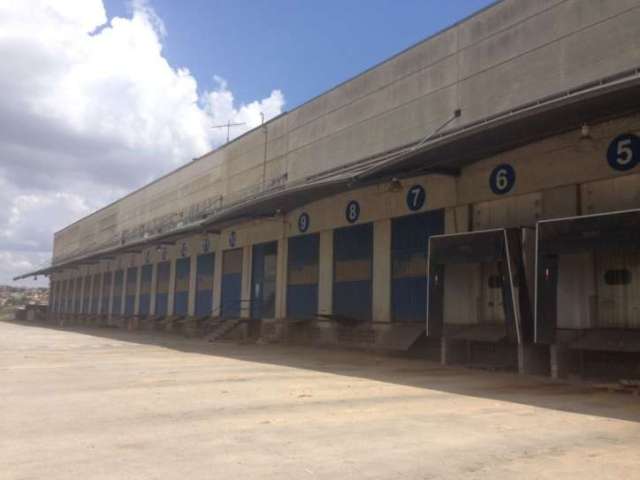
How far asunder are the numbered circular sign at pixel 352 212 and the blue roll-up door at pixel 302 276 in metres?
2.38

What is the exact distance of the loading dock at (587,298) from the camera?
1398 cm

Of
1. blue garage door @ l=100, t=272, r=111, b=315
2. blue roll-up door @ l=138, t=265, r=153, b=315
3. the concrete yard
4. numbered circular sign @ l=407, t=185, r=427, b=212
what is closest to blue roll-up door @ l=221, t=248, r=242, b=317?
blue roll-up door @ l=138, t=265, r=153, b=315

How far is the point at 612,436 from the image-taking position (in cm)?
795

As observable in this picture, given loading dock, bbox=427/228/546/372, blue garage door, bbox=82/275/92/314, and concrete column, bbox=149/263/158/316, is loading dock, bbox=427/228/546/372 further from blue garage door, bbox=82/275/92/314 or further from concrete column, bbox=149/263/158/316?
blue garage door, bbox=82/275/92/314

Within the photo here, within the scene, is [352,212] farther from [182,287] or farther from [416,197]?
[182,287]

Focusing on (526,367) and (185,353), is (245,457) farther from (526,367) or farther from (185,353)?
(185,353)

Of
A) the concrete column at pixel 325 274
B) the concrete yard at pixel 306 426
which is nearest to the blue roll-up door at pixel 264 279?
the concrete column at pixel 325 274

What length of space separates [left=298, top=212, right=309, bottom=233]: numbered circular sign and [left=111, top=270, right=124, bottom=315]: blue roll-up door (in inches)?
1065

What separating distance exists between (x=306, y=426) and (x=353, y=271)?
15703 mm

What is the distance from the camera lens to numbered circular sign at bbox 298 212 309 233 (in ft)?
88.7

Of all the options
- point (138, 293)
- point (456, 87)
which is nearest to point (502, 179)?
point (456, 87)

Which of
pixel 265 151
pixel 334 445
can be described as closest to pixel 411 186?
pixel 265 151

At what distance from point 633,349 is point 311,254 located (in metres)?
15.2

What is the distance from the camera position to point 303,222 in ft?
89.5
